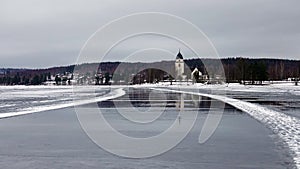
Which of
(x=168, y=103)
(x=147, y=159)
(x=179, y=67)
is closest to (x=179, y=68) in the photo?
(x=179, y=67)

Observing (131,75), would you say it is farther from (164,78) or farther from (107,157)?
(107,157)

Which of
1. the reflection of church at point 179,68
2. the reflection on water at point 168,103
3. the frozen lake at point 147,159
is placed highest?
the reflection of church at point 179,68

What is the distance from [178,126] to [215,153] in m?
6.11

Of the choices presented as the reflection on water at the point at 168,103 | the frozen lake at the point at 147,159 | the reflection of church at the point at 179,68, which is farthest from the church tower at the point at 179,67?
the frozen lake at the point at 147,159

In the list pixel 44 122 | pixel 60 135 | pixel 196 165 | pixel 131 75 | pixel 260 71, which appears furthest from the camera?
pixel 131 75

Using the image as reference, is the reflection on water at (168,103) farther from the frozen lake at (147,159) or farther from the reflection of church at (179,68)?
the reflection of church at (179,68)

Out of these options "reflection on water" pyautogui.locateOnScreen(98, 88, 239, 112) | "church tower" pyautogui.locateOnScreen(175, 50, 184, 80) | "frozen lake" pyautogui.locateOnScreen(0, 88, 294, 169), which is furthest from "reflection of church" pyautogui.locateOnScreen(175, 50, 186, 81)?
"frozen lake" pyautogui.locateOnScreen(0, 88, 294, 169)

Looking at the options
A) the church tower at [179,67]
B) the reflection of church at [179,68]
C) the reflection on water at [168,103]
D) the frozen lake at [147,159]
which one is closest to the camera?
the frozen lake at [147,159]

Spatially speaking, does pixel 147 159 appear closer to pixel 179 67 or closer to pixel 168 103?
pixel 168 103

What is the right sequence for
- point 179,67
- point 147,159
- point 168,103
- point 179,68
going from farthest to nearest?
point 179,67
point 179,68
point 168,103
point 147,159

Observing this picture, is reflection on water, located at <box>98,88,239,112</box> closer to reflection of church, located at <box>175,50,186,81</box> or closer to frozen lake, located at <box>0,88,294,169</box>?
frozen lake, located at <box>0,88,294,169</box>

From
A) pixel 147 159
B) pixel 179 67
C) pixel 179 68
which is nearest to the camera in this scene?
pixel 147 159

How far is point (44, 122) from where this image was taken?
18625mm

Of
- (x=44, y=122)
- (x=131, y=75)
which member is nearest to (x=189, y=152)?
(x=44, y=122)
